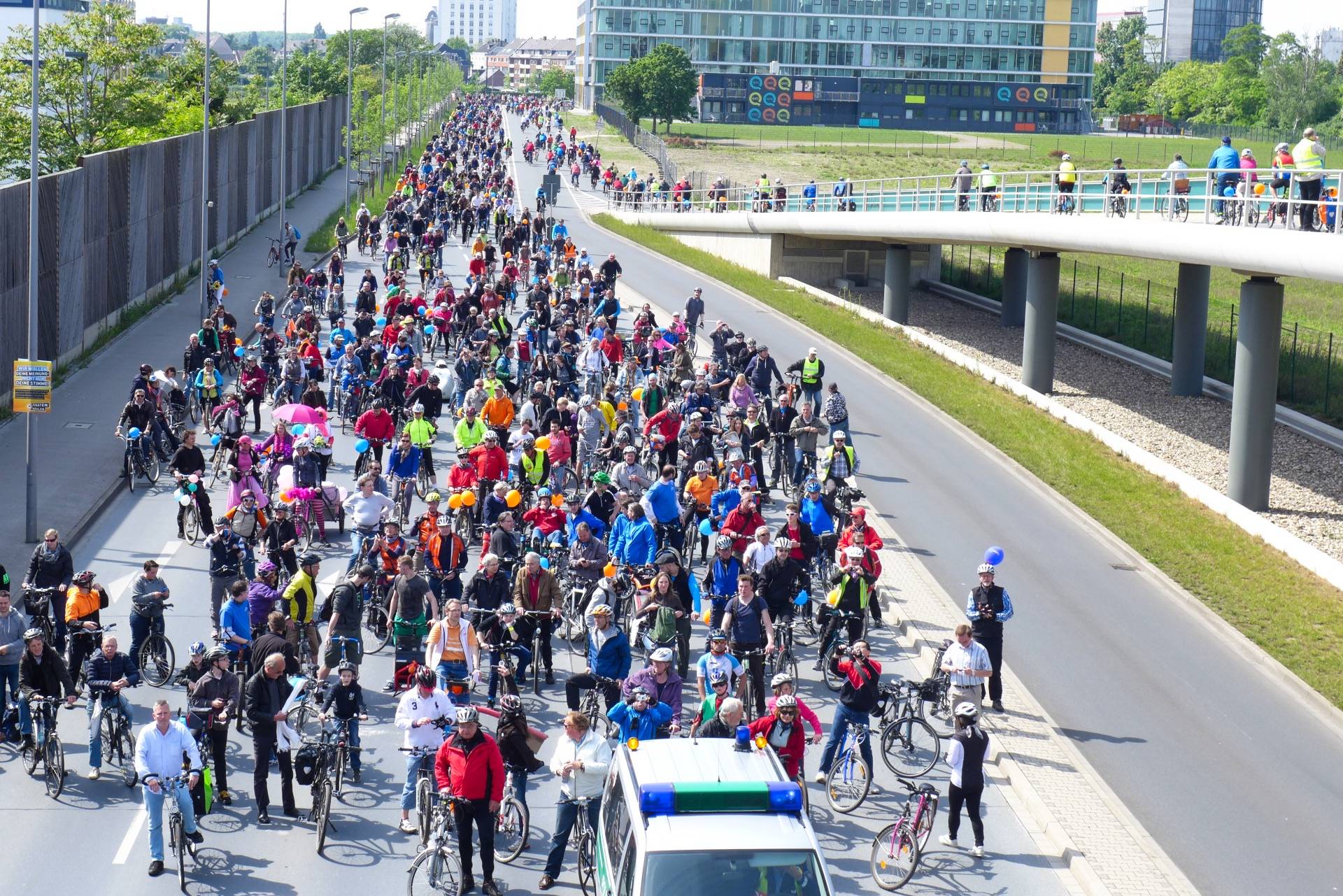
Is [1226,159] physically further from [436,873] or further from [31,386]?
[436,873]

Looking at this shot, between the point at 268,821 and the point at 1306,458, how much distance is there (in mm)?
25474

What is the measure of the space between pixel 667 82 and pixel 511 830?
129 m

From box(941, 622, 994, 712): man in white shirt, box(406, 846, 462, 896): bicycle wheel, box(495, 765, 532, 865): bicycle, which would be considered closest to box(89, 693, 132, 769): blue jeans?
box(406, 846, 462, 896): bicycle wheel

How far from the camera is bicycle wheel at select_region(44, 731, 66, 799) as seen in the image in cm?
1512

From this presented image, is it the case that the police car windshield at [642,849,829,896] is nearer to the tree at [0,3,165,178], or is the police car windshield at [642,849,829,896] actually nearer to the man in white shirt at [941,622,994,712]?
the man in white shirt at [941,622,994,712]

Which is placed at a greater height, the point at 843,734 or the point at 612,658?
the point at 612,658

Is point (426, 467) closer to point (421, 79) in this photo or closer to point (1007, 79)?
point (421, 79)

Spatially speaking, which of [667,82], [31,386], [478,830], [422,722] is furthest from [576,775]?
[667,82]

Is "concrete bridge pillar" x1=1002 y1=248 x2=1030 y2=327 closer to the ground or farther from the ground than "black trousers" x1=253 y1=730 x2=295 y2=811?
farther from the ground

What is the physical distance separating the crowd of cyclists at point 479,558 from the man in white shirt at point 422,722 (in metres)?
0.03

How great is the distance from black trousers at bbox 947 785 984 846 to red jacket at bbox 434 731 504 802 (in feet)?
13.5

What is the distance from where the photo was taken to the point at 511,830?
14156mm

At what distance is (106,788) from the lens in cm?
1540

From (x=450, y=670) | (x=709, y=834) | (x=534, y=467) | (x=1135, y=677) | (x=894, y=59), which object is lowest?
(x=1135, y=677)
